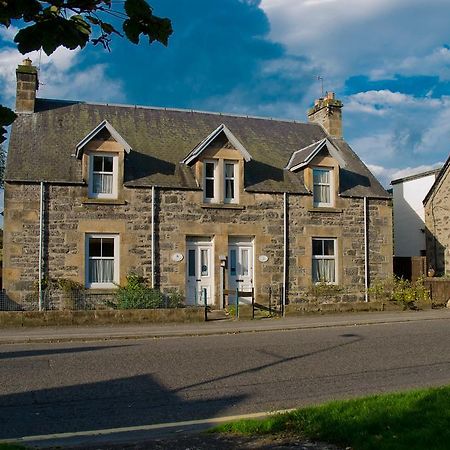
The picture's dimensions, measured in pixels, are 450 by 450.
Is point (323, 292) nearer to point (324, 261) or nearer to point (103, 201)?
point (324, 261)

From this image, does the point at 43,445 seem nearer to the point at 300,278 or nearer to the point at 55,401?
the point at 55,401

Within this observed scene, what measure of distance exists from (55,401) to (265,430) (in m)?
3.32

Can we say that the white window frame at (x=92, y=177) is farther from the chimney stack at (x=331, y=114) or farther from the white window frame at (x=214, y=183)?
the chimney stack at (x=331, y=114)

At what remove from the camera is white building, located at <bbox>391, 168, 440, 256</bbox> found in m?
31.9

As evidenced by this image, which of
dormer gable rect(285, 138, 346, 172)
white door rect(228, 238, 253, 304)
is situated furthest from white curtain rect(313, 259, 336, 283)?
dormer gable rect(285, 138, 346, 172)

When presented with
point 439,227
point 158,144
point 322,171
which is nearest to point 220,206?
point 158,144

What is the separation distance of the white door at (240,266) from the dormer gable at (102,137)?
17.1 feet

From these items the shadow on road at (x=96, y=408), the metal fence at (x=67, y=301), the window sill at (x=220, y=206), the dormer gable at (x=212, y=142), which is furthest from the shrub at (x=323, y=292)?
the shadow on road at (x=96, y=408)

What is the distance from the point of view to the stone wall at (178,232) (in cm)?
1977

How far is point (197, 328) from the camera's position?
1677 cm

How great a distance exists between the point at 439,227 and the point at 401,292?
305 inches

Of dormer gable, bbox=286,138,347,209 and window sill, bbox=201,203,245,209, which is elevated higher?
dormer gable, bbox=286,138,347,209

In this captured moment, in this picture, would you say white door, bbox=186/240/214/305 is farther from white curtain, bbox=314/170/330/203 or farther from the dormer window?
white curtain, bbox=314/170/330/203

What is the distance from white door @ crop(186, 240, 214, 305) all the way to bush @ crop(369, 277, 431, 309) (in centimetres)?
628
